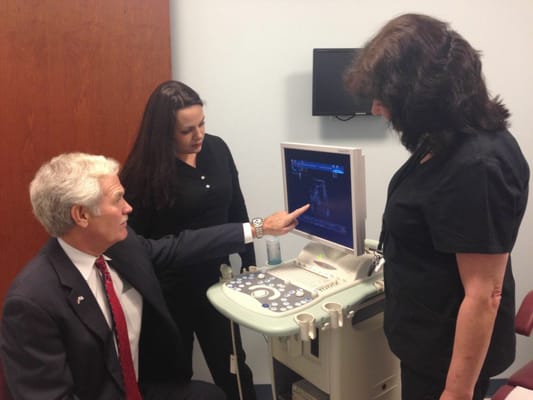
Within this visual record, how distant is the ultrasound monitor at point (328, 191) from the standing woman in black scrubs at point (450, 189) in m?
0.22

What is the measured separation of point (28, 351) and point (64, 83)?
1.12 metres

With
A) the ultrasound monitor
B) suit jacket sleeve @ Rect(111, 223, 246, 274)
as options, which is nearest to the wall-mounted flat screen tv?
the ultrasound monitor

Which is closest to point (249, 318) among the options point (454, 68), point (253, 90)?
point (454, 68)

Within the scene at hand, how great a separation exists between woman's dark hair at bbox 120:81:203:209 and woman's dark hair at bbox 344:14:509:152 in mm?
778

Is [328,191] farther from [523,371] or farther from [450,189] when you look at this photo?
[523,371]

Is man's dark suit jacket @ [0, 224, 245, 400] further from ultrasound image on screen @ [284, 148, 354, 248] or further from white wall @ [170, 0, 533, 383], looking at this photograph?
white wall @ [170, 0, 533, 383]

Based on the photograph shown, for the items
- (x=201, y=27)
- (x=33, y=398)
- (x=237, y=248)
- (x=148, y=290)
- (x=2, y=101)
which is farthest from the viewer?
(x=201, y=27)

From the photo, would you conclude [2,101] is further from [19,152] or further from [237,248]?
[237,248]

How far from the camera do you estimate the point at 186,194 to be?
1.62 meters

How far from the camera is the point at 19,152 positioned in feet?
5.97

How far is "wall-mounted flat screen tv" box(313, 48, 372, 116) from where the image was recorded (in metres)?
1.95

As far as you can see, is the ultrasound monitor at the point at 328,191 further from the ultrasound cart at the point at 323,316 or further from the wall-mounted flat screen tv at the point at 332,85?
the wall-mounted flat screen tv at the point at 332,85

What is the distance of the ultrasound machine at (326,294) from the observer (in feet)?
4.18

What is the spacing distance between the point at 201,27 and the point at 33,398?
151 cm
